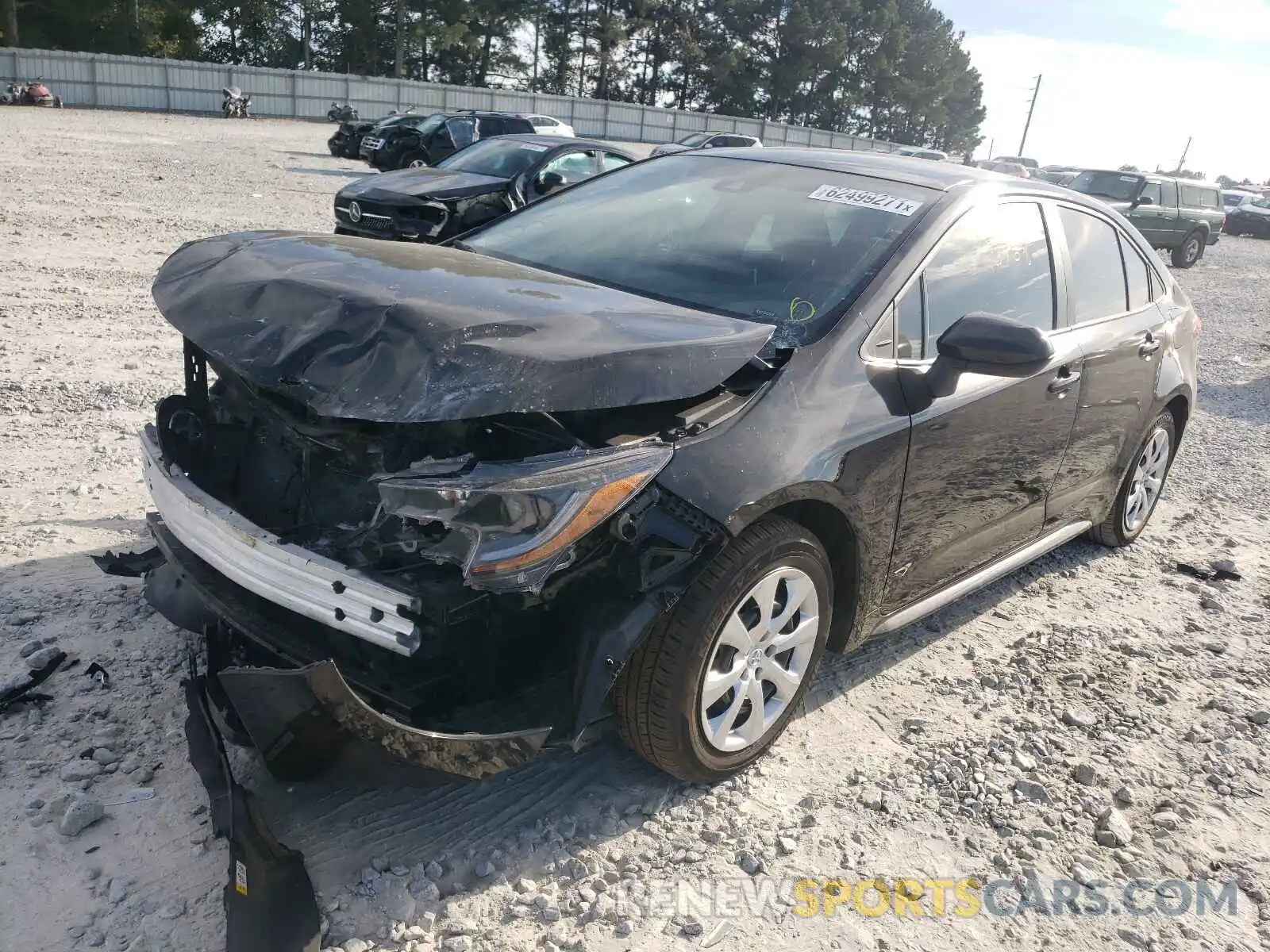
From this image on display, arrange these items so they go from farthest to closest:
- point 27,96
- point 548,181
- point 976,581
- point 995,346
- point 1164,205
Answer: point 27,96
point 1164,205
point 548,181
point 976,581
point 995,346


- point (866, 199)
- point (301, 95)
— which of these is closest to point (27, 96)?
point (301, 95)

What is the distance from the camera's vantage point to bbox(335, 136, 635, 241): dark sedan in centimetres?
1053

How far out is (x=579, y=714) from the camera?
8.20ft

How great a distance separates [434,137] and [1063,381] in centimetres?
1992

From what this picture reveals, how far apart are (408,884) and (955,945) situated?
55.3 inches

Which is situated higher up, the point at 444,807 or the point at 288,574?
the point at 288,574

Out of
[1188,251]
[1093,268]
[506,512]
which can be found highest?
[1093,268]

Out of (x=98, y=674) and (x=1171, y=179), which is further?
(x=1171, y=179)

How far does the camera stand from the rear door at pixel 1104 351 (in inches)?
160

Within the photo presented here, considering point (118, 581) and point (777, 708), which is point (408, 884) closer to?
point (777, 708)

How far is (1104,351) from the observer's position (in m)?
4.13

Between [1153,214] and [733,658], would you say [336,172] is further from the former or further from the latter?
[733,658]

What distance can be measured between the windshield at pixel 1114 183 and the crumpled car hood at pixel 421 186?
13.9 metres

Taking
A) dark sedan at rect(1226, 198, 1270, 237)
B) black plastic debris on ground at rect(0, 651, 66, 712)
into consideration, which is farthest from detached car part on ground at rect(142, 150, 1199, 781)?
dark sedan at rect(1226, 198, 1270, 237)
